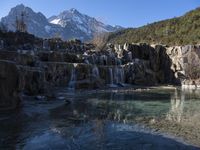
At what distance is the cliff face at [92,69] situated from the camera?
25114 mm

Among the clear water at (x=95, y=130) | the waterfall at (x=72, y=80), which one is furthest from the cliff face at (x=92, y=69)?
the clear water at (x=95, y=130)

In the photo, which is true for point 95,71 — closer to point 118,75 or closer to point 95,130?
point 118,75

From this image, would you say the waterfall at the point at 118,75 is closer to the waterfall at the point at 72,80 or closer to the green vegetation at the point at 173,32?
the waterfall at the point at 72,80

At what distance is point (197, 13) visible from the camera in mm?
125500

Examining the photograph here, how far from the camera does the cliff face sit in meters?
25.1

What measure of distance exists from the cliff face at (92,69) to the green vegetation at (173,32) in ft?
73.8

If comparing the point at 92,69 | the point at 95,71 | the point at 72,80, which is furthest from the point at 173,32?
the point at 72,80

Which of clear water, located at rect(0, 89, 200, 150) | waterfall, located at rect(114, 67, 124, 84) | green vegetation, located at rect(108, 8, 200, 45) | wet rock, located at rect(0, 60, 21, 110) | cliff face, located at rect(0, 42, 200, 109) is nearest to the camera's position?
clear water, located at rect(0, 89, 200, 150)

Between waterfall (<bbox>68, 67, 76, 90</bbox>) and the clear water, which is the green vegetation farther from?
the clear water

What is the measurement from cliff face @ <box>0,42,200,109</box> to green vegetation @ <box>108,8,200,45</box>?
2248 cm

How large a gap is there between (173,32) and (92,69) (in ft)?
245

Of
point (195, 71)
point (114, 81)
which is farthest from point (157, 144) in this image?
point (195, 71)

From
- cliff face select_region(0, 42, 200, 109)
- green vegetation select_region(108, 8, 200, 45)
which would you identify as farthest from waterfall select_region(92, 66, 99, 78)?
green vegetation select_region(108, 8, 200, 45)

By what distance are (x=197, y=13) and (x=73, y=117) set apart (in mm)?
112922
